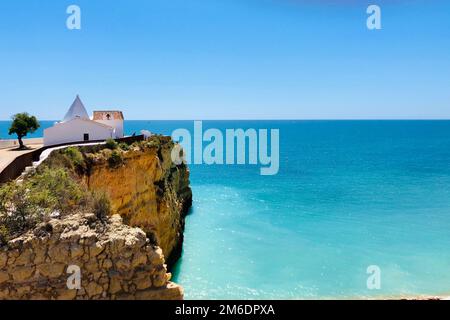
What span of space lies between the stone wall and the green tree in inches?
964

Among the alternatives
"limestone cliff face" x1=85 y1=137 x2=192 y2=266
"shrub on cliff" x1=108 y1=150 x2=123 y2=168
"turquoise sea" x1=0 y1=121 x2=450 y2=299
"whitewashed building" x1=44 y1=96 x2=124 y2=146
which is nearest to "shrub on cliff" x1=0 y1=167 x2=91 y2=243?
"limestone cliff face" x1=85 y1=137 x2=192 y2=266

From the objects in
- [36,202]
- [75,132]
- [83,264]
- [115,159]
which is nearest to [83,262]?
[83,264]

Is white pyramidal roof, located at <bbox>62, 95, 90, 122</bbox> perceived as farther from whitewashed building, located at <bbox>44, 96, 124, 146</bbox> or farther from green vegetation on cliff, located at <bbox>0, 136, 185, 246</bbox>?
green vegetation on cliff, located at <bbox>0, 136, 185, 246</bbox>

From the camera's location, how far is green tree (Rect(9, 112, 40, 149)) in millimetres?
28406

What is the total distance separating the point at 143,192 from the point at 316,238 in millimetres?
15619

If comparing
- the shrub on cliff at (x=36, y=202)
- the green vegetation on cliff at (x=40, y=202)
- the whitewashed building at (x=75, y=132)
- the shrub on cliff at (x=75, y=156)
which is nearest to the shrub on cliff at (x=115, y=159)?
the shrub on cliff at (x=75, y=156)

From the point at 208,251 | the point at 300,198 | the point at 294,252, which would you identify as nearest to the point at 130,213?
the point at 208,251

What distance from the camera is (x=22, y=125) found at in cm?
2861

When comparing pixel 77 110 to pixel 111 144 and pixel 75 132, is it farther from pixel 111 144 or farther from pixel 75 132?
pixel 111 144

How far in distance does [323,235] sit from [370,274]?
7.74m

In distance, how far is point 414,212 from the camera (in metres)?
35.7

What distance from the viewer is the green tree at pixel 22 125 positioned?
2841 cm

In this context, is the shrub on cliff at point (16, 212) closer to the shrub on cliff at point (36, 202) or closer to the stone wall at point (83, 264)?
the shrub on cliff at point (36, 202)
